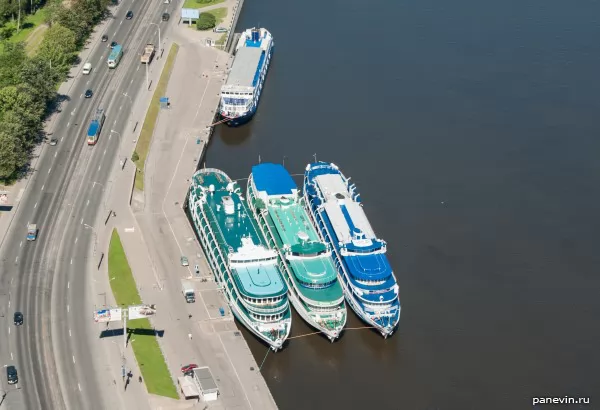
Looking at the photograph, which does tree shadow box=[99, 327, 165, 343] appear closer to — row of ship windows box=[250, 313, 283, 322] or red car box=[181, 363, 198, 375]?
red car box=[181, 363, 198, 375]

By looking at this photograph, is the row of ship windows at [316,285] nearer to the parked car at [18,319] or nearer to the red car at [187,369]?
the red car at [187,369]

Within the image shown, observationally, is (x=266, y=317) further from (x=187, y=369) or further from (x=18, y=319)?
(x=18, y=319)

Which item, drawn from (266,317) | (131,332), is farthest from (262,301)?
(131,332)

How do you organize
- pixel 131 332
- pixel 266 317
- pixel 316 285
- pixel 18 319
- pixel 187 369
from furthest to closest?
pixel 316 285 → pixel 266 317 → pixel 131 332 → pixel 18 319 → pixel 187 369

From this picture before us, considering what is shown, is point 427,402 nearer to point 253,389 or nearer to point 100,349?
point 253,389

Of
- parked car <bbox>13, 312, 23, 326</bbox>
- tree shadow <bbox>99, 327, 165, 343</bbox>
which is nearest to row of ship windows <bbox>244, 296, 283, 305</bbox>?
tree shadow <bbox>99, 327, 165, 343</bbox>

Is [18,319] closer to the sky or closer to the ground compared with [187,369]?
closer to the sky

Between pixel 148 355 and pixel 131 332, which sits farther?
pixel 131 332

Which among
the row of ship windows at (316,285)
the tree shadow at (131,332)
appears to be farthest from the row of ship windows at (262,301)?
the tree shadow at (131,332)

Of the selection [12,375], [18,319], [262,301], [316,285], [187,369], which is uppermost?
[12,375]
